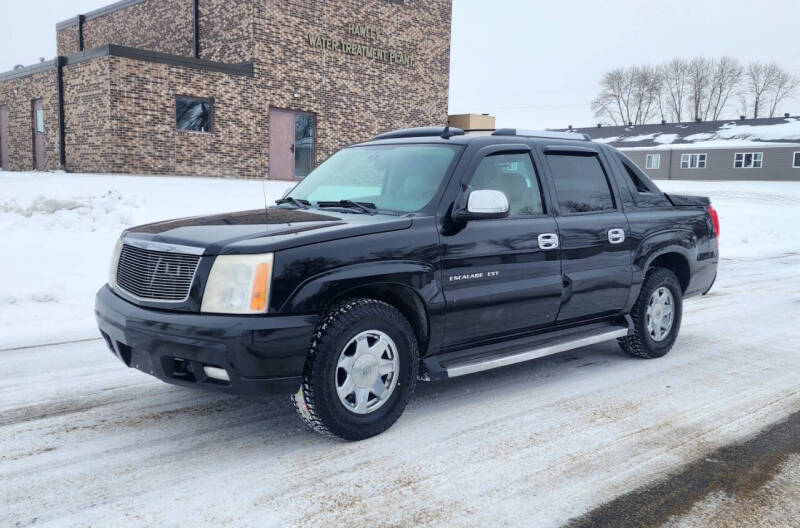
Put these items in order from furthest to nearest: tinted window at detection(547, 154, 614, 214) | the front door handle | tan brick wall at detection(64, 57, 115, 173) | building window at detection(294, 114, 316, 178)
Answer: building window at detection(294, 114, 316, 178), tan brick wall at detection(64, 57, 115, 173), the front door handle, tinted window at detection(547, 154, 614, 214)

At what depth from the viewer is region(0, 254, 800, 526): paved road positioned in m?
3.24

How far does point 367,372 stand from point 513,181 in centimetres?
192

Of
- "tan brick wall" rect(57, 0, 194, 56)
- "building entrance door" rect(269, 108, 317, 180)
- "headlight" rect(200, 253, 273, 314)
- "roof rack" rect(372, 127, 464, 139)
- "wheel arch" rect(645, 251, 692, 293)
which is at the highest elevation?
"tan brick wall" rect(57, 0, 194, 56)

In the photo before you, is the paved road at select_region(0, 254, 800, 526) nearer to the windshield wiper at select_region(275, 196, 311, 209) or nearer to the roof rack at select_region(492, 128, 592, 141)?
the windshield wiper at select_region(275, 196, 311, 209)

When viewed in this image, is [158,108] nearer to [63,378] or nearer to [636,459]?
[63,378]

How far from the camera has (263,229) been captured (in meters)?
4.05

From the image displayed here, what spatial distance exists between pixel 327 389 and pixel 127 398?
1.82 meters

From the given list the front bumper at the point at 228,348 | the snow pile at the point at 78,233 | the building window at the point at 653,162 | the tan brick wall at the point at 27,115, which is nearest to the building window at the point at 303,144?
the snow pile at the point at 78,233

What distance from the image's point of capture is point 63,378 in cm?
521

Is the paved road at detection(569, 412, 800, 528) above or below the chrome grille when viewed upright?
below

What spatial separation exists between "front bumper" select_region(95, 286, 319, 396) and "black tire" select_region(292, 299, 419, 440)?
91mm

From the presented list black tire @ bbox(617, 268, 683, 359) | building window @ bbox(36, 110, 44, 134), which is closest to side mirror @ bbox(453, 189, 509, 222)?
black tire @ bbox(617, 268, 683, 359)

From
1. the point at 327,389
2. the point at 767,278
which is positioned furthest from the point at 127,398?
the point at 767,278

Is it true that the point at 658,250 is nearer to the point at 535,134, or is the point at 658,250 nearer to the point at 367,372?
the point at 535,134
